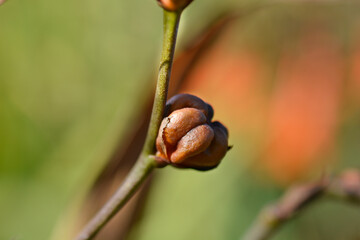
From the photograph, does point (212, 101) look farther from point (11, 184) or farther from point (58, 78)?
point (11, 184)

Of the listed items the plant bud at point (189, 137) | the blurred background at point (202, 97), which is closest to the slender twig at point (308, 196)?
the plant bud at point (189, 137)

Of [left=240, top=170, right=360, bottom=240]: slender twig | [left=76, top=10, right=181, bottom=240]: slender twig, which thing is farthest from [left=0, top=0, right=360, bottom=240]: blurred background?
[left=76, top=10, right=181, bottom=240]: slender twig

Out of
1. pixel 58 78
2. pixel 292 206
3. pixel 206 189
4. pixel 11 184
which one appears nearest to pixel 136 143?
pixel 292 206

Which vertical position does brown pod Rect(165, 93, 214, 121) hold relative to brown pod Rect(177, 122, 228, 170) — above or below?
above

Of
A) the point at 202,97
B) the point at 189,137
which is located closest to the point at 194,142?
the point at 189,137

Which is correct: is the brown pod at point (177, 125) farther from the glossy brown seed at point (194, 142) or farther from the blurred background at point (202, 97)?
the blurred background at point (202, 97)

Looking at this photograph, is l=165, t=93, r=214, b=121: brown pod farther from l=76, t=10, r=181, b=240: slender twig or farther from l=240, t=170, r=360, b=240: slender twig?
l=240, t=170, r=360, b=240: slender twig

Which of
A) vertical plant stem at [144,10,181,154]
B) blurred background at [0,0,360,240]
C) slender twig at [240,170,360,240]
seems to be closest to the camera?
vertical plant stem at [144,10,181,154]

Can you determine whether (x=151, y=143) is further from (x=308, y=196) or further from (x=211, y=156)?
(x=308, y=196)
